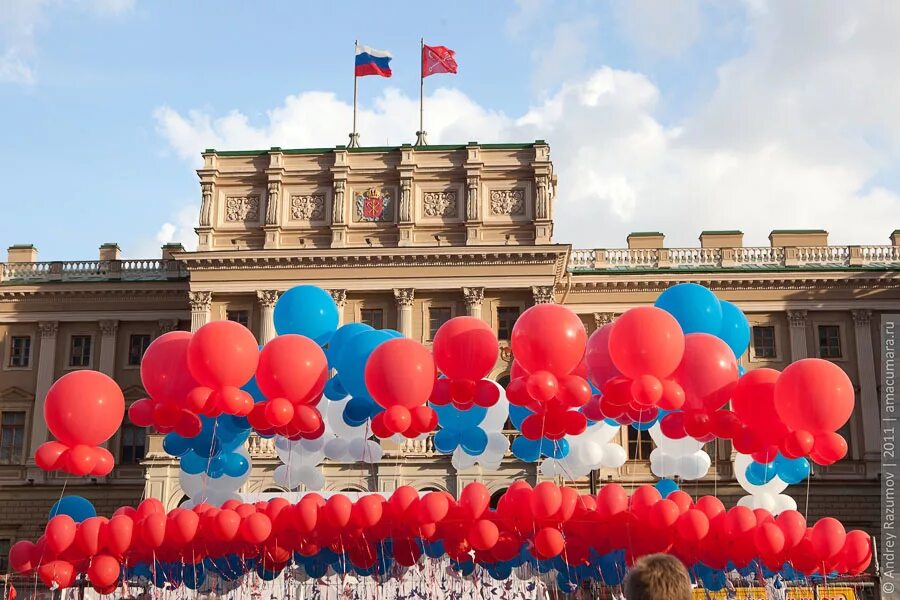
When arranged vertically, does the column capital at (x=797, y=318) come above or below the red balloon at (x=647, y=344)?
above

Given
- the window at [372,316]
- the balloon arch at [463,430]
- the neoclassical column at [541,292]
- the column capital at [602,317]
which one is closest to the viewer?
the balloon arch at [463,430]

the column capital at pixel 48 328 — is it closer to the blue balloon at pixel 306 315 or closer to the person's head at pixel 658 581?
the blue balloon at pixel 306 315

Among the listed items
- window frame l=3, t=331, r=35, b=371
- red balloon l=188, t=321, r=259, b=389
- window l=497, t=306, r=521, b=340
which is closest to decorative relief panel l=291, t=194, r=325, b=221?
window l=497, t=306, r=521, b=340

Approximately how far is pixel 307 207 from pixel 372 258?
410cm

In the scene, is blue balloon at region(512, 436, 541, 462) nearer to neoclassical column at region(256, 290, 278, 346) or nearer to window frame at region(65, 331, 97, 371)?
neoclassical column at region(256, 290, 278, 346)

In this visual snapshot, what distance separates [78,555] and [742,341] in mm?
13147

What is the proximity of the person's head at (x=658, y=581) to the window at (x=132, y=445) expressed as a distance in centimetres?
4282

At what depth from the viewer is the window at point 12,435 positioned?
46.4m

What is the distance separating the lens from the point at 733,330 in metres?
19.5

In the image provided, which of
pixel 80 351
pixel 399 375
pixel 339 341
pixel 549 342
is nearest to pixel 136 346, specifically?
pixel 80 351

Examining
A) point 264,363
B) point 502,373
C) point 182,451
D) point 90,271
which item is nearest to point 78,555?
point 182,451

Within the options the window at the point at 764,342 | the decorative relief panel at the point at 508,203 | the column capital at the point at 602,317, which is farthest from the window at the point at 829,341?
the decorative relief panel at the point at 508,203

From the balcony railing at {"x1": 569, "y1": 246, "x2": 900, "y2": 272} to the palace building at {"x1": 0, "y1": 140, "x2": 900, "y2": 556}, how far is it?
0.22 feet

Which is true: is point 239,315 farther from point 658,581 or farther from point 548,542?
point 658,581
